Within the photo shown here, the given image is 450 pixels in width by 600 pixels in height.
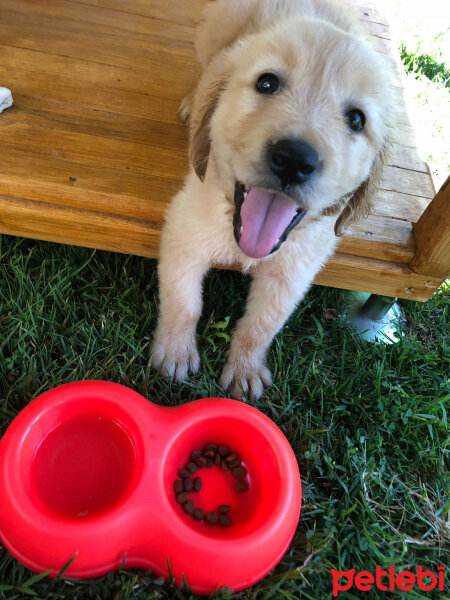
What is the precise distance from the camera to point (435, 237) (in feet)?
7.37

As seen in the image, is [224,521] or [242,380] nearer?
[224,521]

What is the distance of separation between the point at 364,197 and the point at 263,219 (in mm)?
445

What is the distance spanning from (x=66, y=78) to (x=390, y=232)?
6.04 ft

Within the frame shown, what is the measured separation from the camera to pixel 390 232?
2410mm

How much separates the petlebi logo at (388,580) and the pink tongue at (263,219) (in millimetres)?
1184

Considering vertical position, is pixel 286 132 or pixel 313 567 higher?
pixel 286 132

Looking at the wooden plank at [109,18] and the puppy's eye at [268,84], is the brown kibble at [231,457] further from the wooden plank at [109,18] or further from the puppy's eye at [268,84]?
the wooden plank at [109,18]

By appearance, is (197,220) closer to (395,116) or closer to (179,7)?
(395,116)

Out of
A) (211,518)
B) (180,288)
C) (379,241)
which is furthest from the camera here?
(379,241)

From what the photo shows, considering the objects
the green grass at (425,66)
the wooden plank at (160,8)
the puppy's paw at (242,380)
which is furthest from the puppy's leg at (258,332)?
the green grass at (425,66)

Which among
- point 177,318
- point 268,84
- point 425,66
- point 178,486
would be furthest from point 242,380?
point 425,66

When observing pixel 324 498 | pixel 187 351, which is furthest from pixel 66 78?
pixel 324 498

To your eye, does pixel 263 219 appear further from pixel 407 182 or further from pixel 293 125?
pixel 407 182

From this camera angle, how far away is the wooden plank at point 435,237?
219 cm
